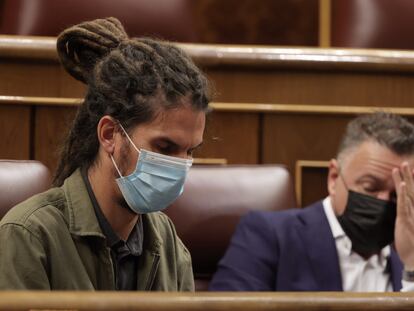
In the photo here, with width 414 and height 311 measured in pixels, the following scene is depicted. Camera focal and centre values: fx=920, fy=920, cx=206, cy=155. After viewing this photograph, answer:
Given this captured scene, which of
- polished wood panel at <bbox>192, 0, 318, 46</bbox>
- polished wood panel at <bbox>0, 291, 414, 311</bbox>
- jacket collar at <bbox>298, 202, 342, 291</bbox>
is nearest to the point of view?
polished wood panel at <bbox>0, 291, 414, 311</bbox>

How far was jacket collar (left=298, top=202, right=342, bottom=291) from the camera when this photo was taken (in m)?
0.82

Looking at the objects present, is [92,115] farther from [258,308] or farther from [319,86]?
[319,86]

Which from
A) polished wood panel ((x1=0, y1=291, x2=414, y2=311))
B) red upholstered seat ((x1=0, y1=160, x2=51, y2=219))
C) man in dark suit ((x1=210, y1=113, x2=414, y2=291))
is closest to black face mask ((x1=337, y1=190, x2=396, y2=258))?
man in dark suit ((x1=210, y1=113, x2=414, y2=291))

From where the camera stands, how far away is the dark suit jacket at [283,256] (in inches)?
31.8

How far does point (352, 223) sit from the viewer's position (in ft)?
2.80

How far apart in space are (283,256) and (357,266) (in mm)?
73

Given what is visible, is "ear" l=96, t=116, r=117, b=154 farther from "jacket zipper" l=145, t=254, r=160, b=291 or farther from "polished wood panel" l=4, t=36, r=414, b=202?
"polished wood panel" l=4, t=36, r=414, b=202

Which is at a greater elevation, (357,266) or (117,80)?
(117,80)

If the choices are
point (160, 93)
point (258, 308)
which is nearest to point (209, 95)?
point (160, 93)

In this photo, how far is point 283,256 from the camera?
827mm

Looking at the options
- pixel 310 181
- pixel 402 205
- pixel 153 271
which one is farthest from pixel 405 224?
pixel 153 271

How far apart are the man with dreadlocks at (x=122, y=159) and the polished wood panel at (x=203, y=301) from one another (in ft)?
0.59

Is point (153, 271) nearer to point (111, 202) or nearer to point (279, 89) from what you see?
point (111, 202)

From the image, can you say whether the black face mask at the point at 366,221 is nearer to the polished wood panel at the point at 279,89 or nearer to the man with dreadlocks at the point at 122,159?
the polished wood panel at the point at 279,89
